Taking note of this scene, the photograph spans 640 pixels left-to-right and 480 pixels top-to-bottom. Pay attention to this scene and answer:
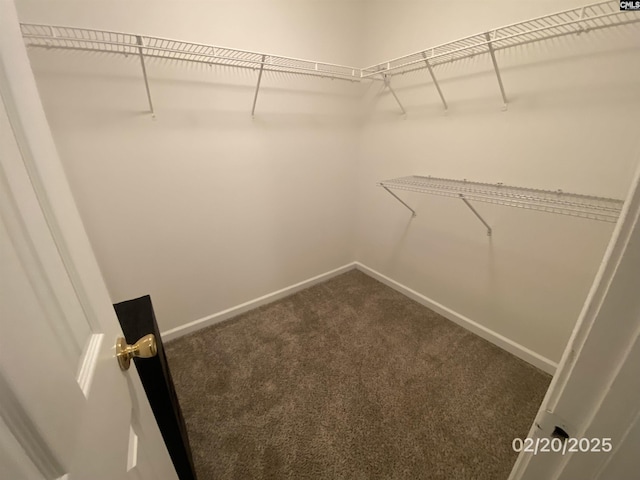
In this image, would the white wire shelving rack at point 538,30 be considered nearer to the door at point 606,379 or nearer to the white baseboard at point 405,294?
the door at point 606,379

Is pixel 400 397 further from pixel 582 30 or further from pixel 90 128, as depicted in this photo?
pixel 90 128

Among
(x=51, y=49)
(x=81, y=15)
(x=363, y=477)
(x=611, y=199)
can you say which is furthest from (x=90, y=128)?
(x=611, y=199)

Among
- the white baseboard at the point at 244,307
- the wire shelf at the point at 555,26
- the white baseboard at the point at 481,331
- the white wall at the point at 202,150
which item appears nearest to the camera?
the wire shelf at the point at 555,26

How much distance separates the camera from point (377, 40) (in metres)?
2.02

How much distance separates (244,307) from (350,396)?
1.10 m

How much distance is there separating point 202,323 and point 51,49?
5.69ft

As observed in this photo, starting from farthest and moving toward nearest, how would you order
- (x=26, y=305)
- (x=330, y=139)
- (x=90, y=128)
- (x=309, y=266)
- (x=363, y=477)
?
(x=309, y=266), (x=330, y=139), (x=90, y=128), (x=363, y=477), (x=26, y=305)

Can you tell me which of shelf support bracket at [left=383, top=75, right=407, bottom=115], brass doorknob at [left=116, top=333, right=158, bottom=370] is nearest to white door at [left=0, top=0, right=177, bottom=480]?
brass doorknob at [left=116, top=333, right=158, bottom=370]

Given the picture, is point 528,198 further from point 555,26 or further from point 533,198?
point 555,26

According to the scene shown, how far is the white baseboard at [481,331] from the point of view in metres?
1.61

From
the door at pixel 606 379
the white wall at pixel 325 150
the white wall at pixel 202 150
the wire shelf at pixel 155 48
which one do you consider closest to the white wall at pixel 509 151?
the white wall at pixel 325 150

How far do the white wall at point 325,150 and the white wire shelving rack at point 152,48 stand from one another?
0.17ft

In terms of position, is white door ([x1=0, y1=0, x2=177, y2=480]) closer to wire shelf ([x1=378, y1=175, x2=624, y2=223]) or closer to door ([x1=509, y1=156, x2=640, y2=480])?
door ([x1=509, y1=156, x2=640, y2=480])

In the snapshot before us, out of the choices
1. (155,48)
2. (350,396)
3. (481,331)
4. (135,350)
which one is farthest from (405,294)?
(155,48)
